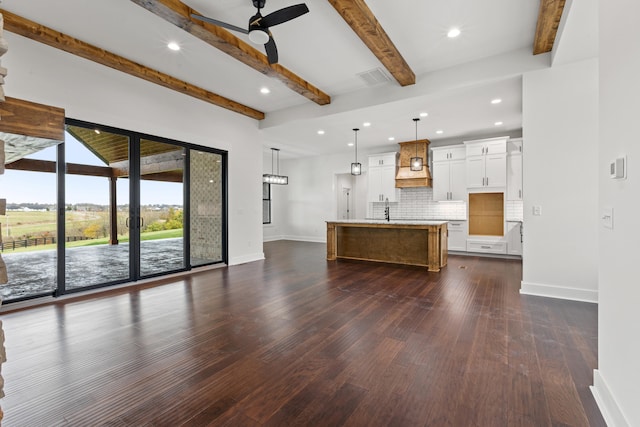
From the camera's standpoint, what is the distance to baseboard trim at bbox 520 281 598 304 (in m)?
3.67

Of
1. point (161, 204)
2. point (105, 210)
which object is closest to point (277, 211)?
point (161, 204)

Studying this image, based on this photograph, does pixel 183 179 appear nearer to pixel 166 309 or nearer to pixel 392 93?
pixel 166 309

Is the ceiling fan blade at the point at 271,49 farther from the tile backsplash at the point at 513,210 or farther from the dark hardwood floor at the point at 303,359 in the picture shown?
the tile backsplash at the point at 513,210

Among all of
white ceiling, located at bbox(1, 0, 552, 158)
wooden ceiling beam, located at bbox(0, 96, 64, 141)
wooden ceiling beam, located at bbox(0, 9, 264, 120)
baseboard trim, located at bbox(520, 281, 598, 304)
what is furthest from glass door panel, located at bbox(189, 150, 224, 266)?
baseboard trim, located at bbox(520, 281, 598, 304)

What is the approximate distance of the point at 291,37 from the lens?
373 cm

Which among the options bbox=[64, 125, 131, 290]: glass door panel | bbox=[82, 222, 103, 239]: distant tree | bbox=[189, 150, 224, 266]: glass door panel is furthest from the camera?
bbox=[189, 150, 224, 266]: glass door panel

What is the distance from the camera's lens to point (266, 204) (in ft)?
35.7

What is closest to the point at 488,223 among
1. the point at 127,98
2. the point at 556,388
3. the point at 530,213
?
the point at 530,213

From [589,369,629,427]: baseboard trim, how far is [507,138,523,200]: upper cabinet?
5773 mm

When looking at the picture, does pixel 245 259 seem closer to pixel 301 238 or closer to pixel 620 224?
pixel 301 238

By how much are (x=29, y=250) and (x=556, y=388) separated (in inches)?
228

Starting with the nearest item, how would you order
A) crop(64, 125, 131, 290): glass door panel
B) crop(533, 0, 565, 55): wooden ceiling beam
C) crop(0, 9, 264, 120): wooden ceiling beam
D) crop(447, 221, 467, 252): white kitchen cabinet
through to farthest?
crop(533, 0, 565, 55): wooden ceiling beam → crop(0, 9, 264, 120): wooden ceiling beam → crop(64, 125, 131, 290): glass door panel → crop(447, 221, 467, 252): white kitchen cabinet

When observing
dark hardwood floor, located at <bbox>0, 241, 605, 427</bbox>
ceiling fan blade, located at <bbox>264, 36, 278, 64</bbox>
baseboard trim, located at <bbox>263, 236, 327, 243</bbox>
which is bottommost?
dark hardwood floor, located at <bbox>0, 241, 605, 427</bbox>

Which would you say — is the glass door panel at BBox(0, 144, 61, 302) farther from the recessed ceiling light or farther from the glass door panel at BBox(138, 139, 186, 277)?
the recessed ceiling light
